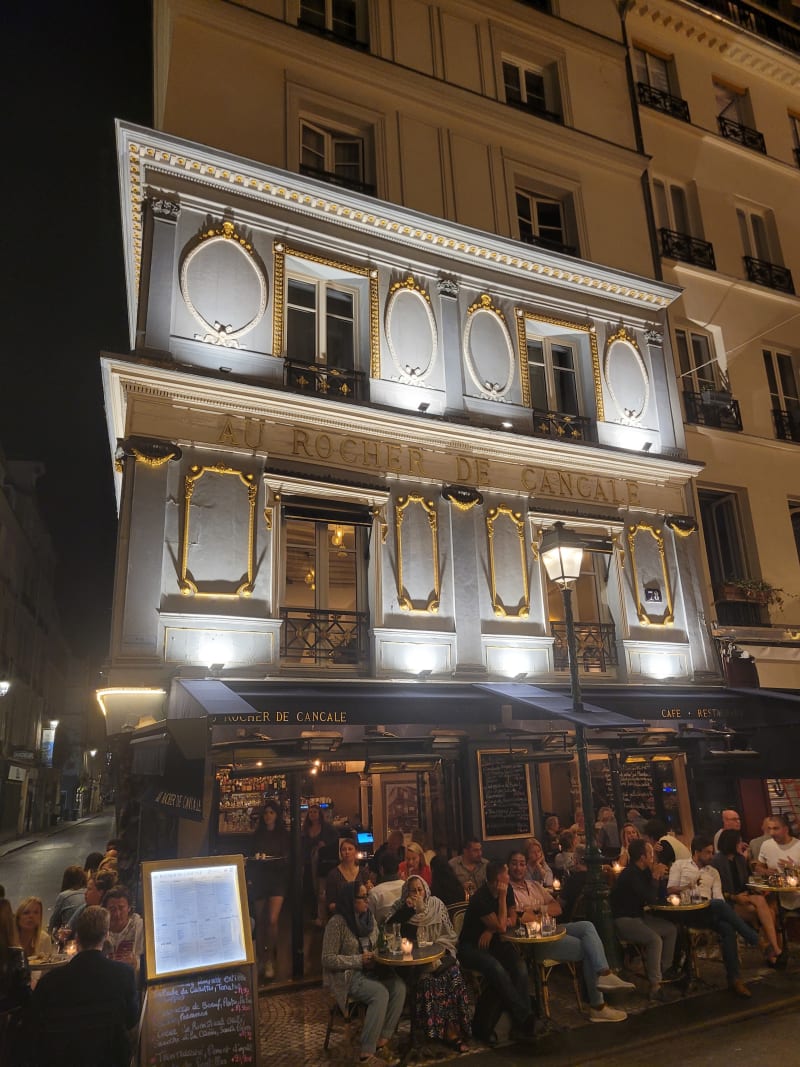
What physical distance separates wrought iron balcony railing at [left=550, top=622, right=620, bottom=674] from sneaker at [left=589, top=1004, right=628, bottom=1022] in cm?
543

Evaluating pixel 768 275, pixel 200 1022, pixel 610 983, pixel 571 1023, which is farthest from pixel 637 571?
pixel 200 1022

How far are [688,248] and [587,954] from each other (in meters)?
13.8

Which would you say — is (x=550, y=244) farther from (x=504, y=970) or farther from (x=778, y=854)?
(x=504, y=970)

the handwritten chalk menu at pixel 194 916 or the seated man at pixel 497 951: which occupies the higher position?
the handwritten chalk menu at pixel 194 916

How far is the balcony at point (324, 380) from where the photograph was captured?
11.0 m

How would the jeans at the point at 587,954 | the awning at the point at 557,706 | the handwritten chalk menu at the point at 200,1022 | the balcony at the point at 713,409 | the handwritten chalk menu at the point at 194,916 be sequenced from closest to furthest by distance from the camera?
the handwritten chalk menu at the point at 200,1022, the handwritten chalk menu at the point at 194,916, the jeans at the point at 587,954, the awning at the point at 557,706, the balcony at the point at 713,409

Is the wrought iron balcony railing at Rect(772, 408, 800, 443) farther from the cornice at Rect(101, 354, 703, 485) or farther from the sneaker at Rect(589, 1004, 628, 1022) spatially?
the sneaker at Rect(589, 1004, 628, 1022)

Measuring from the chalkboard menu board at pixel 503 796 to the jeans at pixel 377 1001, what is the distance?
15.3 ft

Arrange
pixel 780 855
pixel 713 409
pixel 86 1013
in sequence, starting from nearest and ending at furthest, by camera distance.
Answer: pixel 86 1013 < pixel 780 855 < pixel 713 409

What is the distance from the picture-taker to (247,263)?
11055 mm

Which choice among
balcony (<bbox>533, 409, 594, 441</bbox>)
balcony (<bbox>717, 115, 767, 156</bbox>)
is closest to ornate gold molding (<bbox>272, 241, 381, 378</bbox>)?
balcony (<bbox>533, 409, 594, 441</bbox>)

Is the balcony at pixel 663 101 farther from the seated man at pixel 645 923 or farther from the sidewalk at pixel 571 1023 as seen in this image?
the sidewalk at pixel 571 1023

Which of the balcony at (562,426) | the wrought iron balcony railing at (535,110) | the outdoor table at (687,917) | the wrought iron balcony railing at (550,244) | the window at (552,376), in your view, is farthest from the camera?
the wrought iron balcony railing at (535,110)

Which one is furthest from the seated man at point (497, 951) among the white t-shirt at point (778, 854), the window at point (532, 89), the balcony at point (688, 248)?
the window at point (532, 89)
